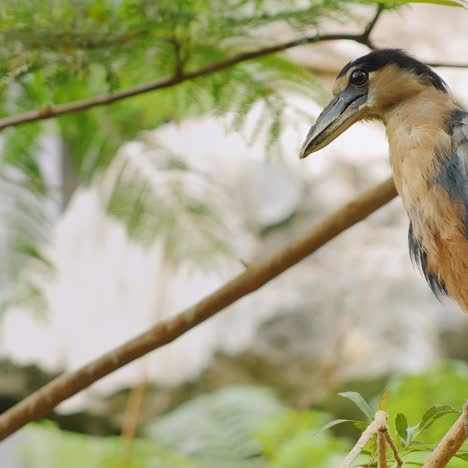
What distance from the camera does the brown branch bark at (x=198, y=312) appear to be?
73cm

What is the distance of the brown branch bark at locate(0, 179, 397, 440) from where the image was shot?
0.73 metres

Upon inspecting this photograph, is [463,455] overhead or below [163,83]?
below

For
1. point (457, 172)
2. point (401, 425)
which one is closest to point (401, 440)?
point (401, 425)

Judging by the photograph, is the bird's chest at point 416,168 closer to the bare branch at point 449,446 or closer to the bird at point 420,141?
the bird at point 420,141

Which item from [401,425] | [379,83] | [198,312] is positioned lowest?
[198,312]

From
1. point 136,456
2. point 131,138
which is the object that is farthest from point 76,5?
point 136,456

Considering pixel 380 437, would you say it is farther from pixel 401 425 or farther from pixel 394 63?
pixel 394 63

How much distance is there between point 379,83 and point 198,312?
0.95 ft

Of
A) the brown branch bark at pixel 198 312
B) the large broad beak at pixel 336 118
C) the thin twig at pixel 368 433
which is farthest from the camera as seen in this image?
the brown branch bark at pixel 198 312

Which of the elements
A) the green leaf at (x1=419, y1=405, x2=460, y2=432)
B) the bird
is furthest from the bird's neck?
the green leaf at (x1=419, y1=405, x2=460, y2=432)

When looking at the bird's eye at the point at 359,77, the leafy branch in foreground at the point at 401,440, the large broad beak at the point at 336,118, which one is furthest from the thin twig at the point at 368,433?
the bird's eye at the point at 359,77

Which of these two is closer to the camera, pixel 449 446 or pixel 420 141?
pixel 449 446

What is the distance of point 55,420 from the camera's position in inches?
99.7

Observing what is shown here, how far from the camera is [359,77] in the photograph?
71 cm
